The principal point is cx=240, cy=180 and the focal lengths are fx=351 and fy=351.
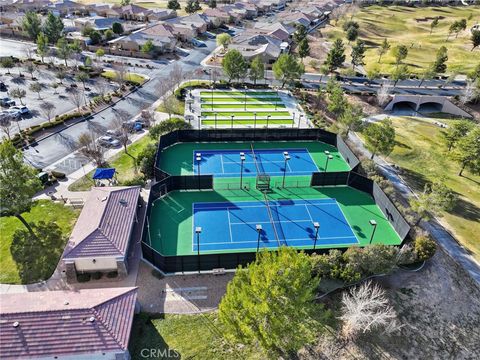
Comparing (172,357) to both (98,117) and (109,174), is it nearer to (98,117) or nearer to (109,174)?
(109,174)

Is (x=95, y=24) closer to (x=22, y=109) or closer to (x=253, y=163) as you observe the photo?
(x=22, y=109)

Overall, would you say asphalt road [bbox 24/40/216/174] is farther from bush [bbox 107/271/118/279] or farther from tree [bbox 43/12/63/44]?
tree [bbox 43/12/63/44]

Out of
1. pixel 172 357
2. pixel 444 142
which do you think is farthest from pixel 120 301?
pixel 444 142

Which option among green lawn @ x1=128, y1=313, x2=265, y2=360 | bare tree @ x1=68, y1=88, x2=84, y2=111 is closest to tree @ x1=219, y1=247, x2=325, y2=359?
green lawn @ x1=128, y1=313, x2=265, y2=360

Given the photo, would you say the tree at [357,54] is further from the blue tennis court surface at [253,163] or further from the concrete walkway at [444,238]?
the blue tennis court surface at [253,163]

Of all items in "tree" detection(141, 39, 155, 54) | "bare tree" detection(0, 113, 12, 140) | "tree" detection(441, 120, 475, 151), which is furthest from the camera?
"tree" detection(141, 39, 155, 54)
